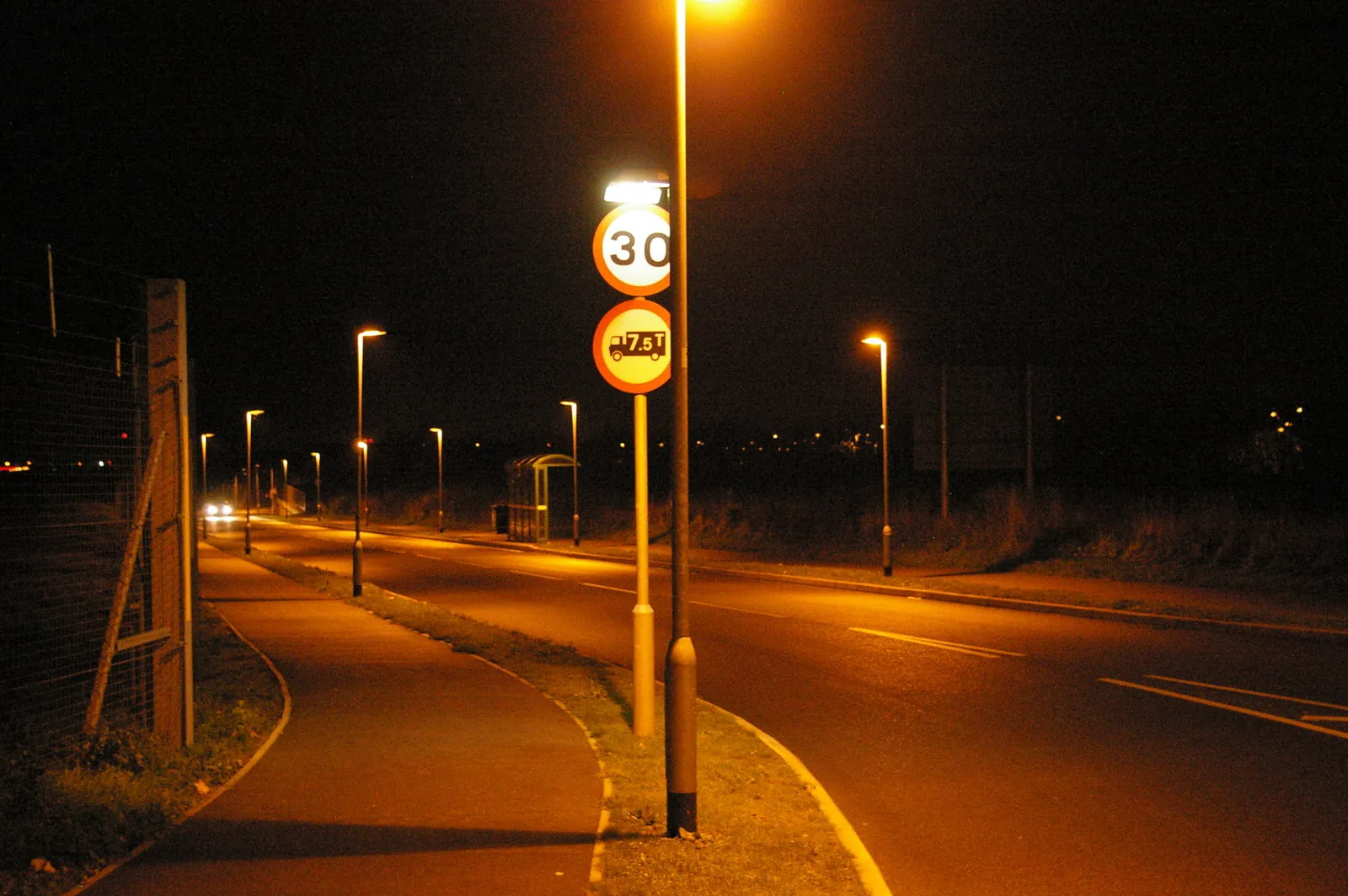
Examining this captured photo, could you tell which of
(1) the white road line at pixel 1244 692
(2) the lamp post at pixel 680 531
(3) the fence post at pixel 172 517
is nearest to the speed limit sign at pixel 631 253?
(2) the lamp post at pixel 680 531

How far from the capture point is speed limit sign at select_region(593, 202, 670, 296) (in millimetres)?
8227

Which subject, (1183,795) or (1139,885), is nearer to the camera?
(1139,885)

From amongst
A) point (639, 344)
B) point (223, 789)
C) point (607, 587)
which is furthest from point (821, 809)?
point (607, 587)

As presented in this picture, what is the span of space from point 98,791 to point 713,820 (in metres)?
3.59

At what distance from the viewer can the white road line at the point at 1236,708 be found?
8969 millimetres

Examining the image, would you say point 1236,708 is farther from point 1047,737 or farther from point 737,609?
point 737,609

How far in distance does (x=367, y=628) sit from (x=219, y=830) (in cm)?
1001

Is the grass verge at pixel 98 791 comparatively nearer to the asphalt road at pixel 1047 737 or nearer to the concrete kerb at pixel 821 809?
the concrete kerb at pixel 821 809

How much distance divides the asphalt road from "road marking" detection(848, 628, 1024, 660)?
41 mm

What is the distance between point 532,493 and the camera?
144 feet

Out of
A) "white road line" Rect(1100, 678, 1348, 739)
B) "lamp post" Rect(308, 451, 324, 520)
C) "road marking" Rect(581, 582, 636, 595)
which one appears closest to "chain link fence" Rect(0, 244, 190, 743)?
"white road line" Rect(1100, 678, 1348, 739)

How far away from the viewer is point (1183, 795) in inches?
282

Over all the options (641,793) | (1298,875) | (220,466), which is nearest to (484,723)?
(641,793)

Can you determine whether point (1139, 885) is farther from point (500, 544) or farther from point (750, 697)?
point (500, 544)
